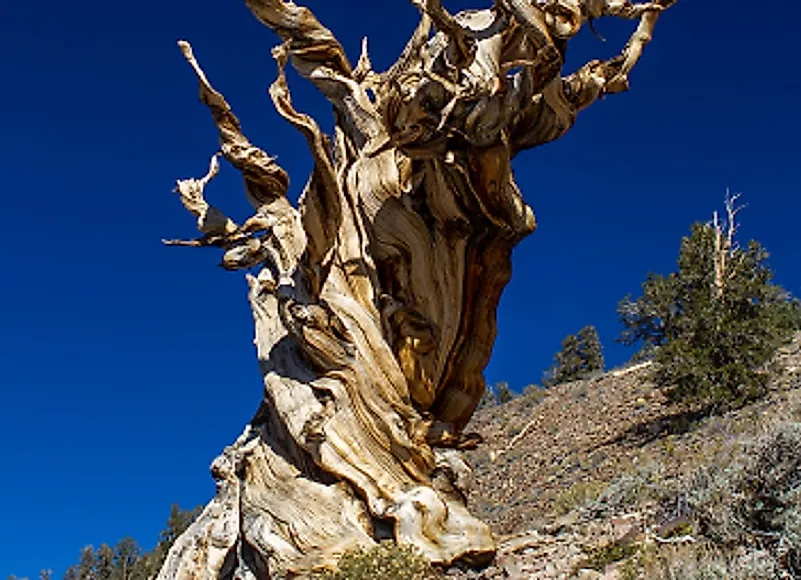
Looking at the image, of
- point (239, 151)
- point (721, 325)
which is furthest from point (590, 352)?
point (239, 151)

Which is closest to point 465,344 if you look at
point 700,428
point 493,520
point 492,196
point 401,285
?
point 401,285

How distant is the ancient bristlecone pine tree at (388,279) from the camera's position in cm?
578

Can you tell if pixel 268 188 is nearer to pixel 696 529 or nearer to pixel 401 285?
pixel 401 285

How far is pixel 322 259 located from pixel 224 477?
186cm

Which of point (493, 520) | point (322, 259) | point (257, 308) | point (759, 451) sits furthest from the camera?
point (493, 520)

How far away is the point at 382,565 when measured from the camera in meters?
4.87

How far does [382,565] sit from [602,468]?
8.00 m

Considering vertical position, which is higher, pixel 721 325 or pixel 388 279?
pixel 721 325

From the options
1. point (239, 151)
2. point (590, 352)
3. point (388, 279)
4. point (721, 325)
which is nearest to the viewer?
point (388, 279)

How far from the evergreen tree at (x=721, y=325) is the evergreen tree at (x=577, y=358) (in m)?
10.6

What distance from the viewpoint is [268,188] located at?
752cm

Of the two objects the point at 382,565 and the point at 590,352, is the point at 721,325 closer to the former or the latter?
the point at 382,565

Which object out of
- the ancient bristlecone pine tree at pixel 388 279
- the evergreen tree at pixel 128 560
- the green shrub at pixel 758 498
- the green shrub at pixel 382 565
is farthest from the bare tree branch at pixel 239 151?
the evergreen tree at pixel 128 560

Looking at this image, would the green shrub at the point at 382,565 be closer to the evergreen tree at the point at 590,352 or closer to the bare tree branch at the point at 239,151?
the bare tree branch at the point at 239,151
